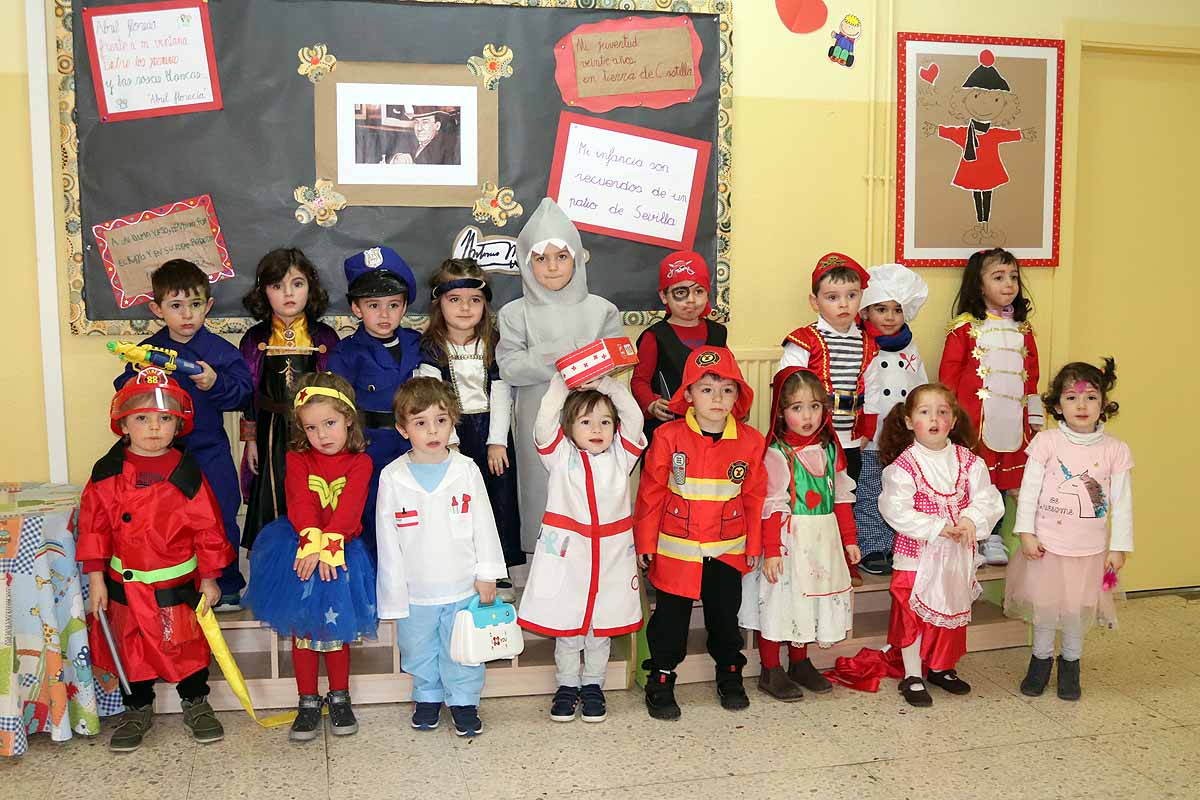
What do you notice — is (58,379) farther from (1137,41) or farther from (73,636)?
(1137,41)

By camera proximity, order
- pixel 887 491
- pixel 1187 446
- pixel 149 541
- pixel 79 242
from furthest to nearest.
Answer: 1. pixel 1187 446
2. pixel 79 242
3. pixel 887 491
4. pixel 149 541

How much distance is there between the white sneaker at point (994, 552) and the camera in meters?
3.40

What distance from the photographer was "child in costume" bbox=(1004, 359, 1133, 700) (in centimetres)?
282

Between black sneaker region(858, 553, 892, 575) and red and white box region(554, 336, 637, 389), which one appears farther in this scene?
black sneaker region(858, 553, 892, 575)

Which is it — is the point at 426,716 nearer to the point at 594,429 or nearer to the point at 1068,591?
the point at 594,429

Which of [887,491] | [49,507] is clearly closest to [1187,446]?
[887,491]

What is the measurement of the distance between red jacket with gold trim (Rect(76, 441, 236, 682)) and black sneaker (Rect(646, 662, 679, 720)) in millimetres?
1219

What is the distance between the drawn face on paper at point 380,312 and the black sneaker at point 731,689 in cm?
139

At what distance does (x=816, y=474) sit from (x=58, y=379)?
2.38 meters

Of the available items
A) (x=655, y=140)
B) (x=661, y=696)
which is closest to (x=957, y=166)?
(x=655, y=140)

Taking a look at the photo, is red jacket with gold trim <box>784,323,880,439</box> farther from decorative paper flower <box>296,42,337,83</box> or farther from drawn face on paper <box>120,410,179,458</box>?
drawn face on paper <box>120,410,179,458</box>

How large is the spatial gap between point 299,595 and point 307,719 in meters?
0.36

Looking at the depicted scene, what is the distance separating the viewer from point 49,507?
264 centimetres

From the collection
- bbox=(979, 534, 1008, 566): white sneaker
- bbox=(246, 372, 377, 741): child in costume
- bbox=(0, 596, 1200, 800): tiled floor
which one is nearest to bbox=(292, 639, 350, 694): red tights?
bbox=(246, 372, 377, 741): child in costume
